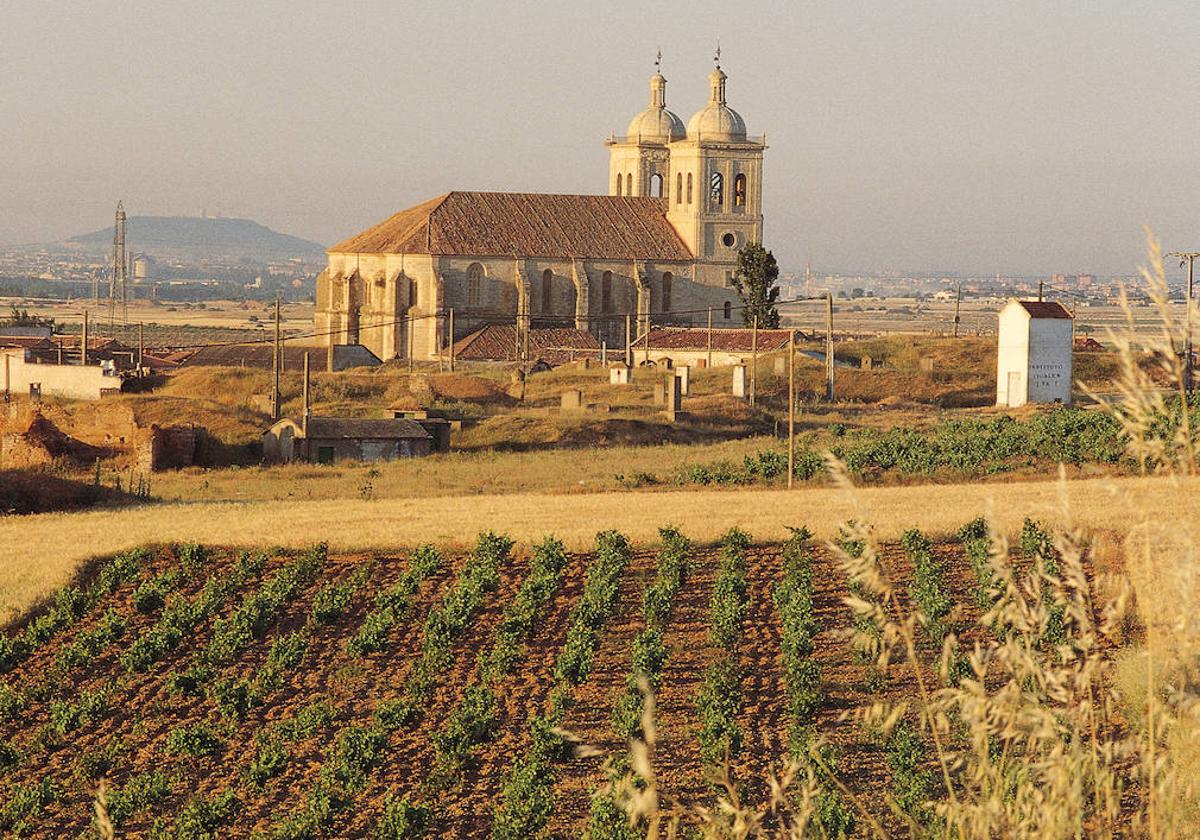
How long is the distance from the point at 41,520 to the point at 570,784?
62.9 ft

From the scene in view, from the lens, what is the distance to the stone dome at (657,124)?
101812 mm

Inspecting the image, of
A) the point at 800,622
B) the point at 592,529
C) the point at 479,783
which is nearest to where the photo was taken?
the point at 479,783

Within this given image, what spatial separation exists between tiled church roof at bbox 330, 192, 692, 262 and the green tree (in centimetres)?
515

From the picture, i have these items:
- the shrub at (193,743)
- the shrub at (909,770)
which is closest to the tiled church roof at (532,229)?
the shrub at (193,743)

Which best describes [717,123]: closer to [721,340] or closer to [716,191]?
[716,191]

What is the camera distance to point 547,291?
88938 millimetres

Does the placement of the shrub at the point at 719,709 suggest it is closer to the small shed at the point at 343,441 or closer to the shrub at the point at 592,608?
the shrub at the point at 592,608

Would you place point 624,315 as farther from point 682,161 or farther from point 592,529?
point 592,529

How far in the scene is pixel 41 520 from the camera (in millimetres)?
32500

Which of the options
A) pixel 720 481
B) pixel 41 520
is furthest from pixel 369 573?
pixel 720 481

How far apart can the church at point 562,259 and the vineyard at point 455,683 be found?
59.5m

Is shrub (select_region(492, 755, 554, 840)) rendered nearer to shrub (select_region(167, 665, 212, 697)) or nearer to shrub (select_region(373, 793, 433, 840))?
shrub (select_region(373, 793, 433, 840))

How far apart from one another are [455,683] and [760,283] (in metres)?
66.0

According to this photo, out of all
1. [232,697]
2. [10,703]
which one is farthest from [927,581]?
[10,703]
